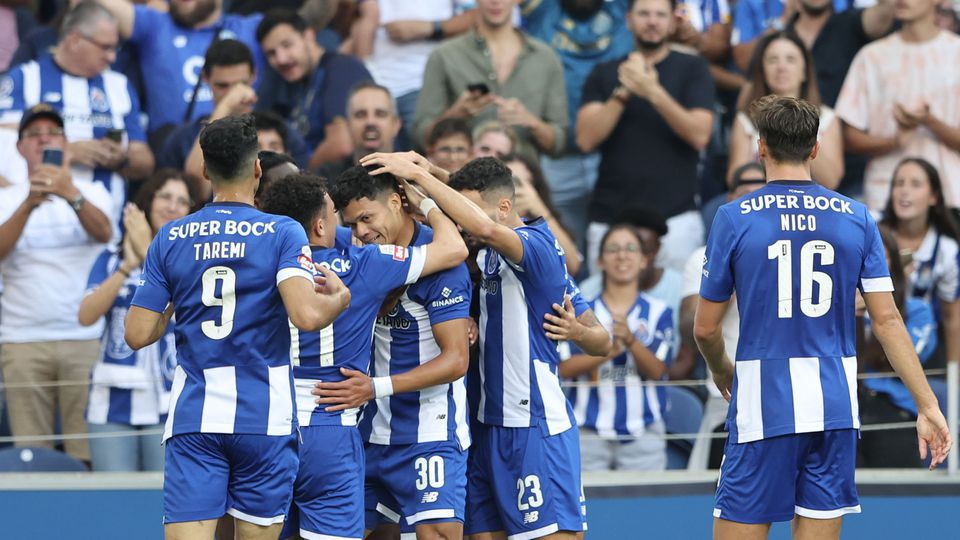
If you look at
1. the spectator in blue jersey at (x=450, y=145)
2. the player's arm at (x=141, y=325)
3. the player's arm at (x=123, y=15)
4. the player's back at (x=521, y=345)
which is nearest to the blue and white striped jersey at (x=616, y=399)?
the spectator in blue jersey at (x=450, y=145)

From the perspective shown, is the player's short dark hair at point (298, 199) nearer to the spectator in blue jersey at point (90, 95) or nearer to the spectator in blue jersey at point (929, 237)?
the spectator in blue jersey at point (90, 95)

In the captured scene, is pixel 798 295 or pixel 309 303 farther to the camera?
pixel 798 295

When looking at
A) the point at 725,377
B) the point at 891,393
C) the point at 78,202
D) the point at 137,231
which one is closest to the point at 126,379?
the point at 137,231

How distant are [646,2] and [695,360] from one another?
9.05ft

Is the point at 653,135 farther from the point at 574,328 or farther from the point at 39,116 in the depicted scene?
the point at 39,116

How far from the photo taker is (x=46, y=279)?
358 inches

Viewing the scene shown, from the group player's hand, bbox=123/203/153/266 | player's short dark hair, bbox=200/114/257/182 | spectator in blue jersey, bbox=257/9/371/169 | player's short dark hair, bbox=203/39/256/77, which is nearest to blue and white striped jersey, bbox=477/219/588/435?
player's short dark hair, bbox=200/114/257/182

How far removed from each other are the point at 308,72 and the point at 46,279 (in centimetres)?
254

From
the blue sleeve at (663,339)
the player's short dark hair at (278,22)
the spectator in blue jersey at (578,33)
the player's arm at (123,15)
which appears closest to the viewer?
the blue sleeve at (663,339)

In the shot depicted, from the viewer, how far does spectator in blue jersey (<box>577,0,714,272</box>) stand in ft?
33.0

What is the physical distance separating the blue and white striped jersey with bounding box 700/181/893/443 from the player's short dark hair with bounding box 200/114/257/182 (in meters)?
1.93

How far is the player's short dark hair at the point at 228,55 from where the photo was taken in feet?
31.5

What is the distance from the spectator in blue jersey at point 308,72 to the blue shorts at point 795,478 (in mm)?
5401

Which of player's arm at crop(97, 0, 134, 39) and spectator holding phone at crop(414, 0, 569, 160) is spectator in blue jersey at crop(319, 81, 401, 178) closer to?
spectator holding phone at crop(414, 0, 569, 160)
